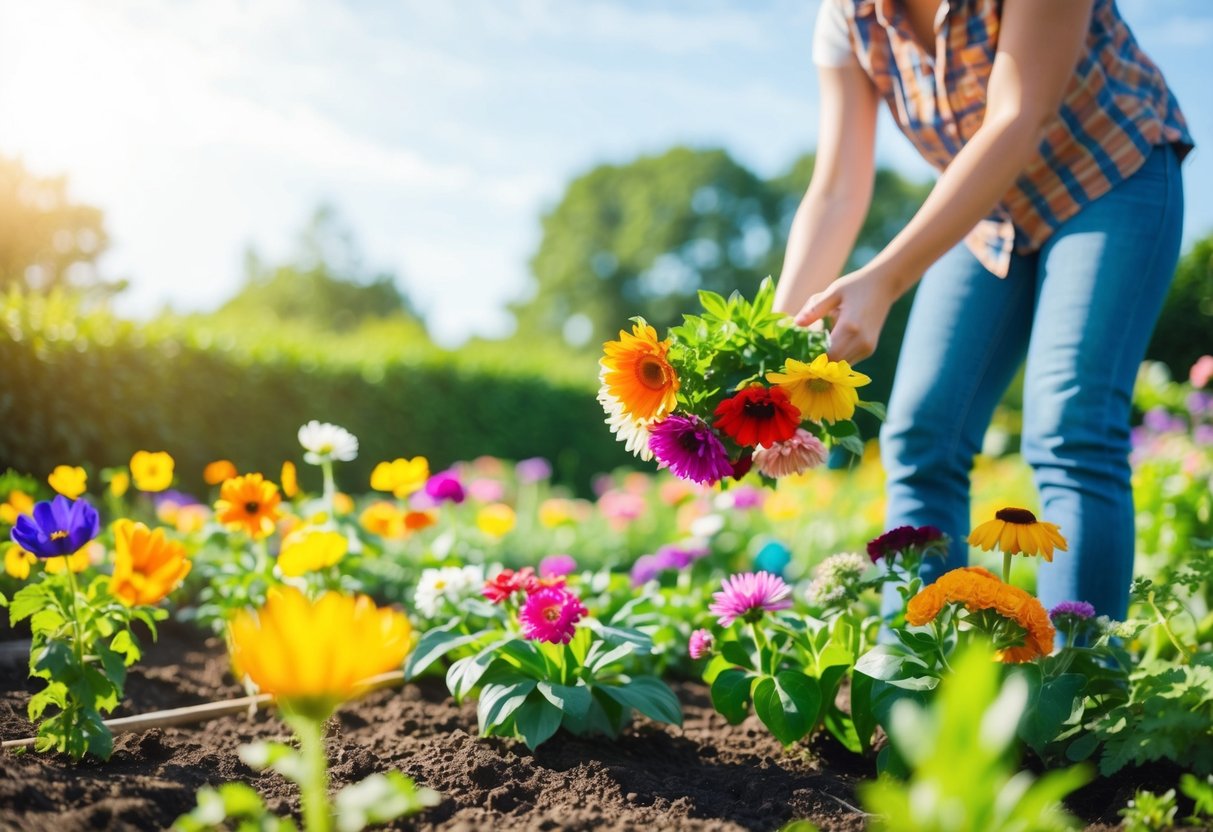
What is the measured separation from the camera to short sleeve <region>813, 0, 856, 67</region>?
2.04m

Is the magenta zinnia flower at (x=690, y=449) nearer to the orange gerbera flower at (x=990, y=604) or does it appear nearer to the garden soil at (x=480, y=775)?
the orange gerbera flower at (x=990, y=604)

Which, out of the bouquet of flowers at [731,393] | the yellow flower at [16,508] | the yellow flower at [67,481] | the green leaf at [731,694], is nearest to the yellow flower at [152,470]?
the yellow flower at [16,508]

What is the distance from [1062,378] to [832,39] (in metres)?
0.92

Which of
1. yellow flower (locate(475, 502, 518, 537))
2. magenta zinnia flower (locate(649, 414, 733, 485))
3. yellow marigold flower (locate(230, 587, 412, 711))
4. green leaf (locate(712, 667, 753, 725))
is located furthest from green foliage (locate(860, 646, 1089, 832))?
yellow flower (locate(475, 502, 518, 537))

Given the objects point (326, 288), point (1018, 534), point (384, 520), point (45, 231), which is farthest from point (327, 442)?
point (326, 288)

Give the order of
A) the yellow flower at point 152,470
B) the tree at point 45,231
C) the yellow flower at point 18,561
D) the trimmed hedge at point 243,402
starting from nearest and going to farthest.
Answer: the yellow flower at point 18,561 < the yellow flower at point 152,470 < the trimmed hedge at point 243,402 < the tree at point 45,231

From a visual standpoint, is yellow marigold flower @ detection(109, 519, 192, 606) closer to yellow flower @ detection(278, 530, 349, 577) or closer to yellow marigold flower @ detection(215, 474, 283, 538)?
yellow flower @ detection(278, 530, 349, 577)

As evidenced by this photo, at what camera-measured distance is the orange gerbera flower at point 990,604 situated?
1416mm

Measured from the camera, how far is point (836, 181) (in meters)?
2.03

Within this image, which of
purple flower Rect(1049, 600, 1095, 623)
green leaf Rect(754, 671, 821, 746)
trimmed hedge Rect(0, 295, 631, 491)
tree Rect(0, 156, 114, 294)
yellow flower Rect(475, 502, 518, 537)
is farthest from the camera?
tree Rect(0, 156, 114, 294)

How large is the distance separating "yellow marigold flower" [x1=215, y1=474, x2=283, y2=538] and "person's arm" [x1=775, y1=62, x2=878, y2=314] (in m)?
1.28

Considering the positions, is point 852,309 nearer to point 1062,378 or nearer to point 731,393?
point 731,393

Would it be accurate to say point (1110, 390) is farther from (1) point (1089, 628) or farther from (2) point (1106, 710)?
(2) point (1106, 710)

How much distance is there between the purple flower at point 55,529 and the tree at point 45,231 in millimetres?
24250
